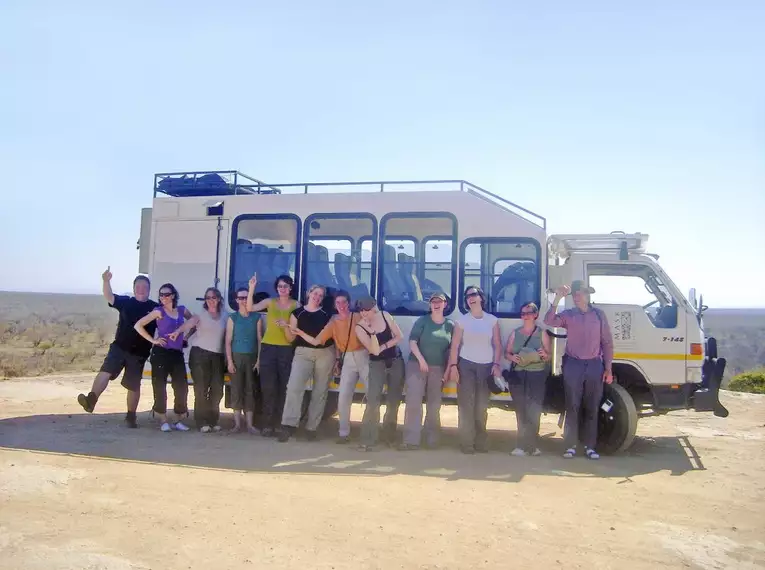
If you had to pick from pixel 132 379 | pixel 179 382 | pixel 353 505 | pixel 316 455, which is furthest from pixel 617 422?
pixel 132 379

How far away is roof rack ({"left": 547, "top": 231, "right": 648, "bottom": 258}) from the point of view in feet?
28.0

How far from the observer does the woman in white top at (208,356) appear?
28.8ft

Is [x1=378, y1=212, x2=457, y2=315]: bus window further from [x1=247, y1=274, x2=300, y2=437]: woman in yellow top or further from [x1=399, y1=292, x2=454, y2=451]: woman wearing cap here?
[x1=247, y1=274, x2=300, y2=437]: woman in yellow top

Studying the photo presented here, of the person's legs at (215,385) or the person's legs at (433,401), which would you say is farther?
the person's legs at (215,385)

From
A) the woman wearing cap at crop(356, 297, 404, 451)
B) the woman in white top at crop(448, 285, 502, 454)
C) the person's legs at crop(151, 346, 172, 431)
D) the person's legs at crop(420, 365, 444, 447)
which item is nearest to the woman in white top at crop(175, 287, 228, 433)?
the person's legs at crop(151, 346, 172, 431)

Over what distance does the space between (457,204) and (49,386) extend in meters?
9.15

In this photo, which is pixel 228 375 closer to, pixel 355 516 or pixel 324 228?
pixel 324 228

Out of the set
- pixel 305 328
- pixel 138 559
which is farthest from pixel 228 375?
pixel 138 559

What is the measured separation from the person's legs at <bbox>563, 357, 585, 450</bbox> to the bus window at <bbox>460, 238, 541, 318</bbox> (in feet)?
3.09

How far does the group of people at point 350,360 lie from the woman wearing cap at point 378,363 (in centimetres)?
1

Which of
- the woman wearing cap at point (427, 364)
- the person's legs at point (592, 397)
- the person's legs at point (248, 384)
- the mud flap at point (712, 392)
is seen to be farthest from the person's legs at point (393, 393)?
the mud flap at point (712, 392)

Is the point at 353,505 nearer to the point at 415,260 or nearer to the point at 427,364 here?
the point at 427,364

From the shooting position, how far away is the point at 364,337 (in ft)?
26.1

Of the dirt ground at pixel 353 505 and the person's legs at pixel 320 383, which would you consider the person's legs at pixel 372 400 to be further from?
the person's legs at pixel 320 383
